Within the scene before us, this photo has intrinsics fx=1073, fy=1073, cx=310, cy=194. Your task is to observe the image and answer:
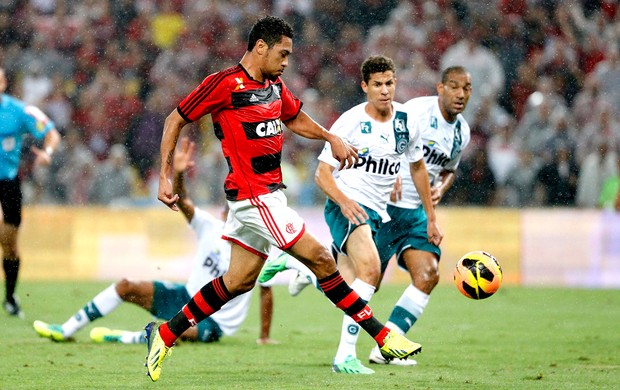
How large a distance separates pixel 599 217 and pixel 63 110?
894cm

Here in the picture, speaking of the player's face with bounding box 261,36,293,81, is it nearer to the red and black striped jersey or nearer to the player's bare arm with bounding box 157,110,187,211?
the red and black striped jersey

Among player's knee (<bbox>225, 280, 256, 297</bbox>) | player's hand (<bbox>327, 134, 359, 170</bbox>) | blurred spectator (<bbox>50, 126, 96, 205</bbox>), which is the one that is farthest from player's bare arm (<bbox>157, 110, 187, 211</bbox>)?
blurred spectator (<bbox>50, 126, 96, 205</bbox>)

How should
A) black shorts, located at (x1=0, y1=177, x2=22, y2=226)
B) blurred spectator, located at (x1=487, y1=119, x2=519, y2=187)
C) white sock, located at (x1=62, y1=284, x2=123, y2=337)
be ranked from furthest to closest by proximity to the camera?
blurred spectator, located at (x1=487, y1=119, x2=519, y2=187), black shorts, located at (x1=0, y1=177, x2=22, y2=226), white sock, located at (x1=62, y1=284, x2=123, y2=337)

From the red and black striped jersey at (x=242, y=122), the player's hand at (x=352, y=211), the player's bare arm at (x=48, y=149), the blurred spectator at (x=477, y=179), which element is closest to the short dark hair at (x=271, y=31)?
the red and black striped jersey at (x=242, y=122)

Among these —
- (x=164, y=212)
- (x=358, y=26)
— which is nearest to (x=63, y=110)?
(x=164, y=212)

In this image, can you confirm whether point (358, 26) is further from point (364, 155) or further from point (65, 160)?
point (364, 155)

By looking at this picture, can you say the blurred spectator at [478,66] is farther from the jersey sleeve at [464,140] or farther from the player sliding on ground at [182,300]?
the player sliding on ground at [182,300]

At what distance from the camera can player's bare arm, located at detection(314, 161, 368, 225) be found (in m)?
7.63

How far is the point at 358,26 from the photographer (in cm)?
1839

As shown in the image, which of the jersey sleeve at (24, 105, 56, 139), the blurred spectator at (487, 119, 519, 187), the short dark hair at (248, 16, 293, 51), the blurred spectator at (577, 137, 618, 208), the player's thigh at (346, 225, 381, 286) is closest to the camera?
the short dark hair at (248, 16, 293, 51)

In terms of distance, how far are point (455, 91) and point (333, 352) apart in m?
2.39

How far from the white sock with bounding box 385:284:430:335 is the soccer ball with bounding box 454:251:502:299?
2.23ft

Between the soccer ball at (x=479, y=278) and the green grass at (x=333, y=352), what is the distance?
0.56 metres

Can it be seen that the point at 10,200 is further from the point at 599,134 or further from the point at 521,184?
the point at 599,134
